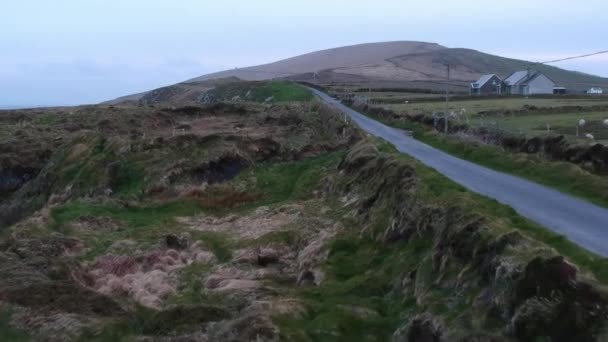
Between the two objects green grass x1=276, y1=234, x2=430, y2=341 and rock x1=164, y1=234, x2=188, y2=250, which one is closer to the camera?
green grass x1=276, y1=234, x2=430, y2=341

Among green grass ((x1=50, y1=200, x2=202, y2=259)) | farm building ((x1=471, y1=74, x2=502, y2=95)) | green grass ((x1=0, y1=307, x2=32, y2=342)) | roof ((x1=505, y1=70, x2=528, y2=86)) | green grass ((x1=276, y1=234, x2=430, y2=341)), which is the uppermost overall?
green grass ((x1=276, y1=234, x2=430, y2=341))

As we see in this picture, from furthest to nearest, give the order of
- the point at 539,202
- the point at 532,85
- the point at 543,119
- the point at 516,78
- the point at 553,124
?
the point at 516,78 < the point at 532,85 < the point at 543,119 < the point at 553,124 < the point at 539,202

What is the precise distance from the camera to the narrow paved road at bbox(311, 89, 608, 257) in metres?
16.9

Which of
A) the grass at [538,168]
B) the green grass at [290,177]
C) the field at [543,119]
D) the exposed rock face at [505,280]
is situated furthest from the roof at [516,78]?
the exposed rock face at [505,280]

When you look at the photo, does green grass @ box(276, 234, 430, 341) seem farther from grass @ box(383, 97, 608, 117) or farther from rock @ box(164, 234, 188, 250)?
grass @ box(383, 97, 608, 117)

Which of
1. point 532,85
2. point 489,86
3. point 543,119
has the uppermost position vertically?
point 543,119

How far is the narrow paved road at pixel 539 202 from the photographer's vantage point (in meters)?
16.9

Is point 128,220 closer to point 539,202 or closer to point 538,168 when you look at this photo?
point 538,168

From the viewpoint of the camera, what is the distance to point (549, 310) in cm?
1198

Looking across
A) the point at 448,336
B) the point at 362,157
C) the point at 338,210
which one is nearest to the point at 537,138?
the point at 362,157

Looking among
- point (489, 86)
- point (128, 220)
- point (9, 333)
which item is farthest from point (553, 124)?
point (489, 86)

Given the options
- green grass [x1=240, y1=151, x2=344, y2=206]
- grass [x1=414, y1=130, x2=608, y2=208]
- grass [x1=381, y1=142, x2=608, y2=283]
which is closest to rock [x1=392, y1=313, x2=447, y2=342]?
grass [x1=381, y1=142, x2=608, y2=283]

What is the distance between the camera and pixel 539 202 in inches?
838

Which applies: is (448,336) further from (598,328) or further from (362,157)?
(362,157)
